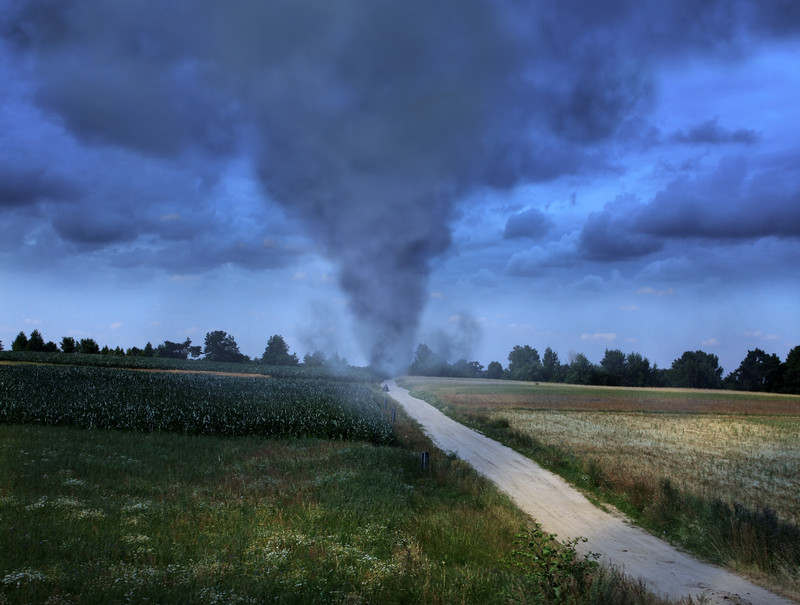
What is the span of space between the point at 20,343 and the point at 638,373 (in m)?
147

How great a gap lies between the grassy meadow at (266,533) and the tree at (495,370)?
161153 mm

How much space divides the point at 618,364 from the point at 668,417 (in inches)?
4176

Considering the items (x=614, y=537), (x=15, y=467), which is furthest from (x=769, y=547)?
(x=15, y=467)

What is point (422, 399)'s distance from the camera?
72.9m

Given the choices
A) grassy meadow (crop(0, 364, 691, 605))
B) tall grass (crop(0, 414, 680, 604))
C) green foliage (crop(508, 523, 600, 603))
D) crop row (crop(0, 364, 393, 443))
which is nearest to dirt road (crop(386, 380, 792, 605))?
grassy meadow (crop(0, 364, 691, 605))

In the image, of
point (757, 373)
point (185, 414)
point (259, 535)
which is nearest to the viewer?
point (259, 535)

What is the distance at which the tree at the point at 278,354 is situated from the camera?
153 meters

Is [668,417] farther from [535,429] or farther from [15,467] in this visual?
[15,467]

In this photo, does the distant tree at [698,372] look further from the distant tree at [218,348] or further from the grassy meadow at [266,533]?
the grassy meadow at [266,533]

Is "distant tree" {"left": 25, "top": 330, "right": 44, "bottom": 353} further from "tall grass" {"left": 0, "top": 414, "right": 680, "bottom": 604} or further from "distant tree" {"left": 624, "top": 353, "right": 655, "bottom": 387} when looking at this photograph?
"distant tree" {"left": 624, "top": 353, "right": 655, "bottom": 387}

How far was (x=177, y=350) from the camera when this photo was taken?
144 metres

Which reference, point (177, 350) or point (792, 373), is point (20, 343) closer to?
point (177, 350)

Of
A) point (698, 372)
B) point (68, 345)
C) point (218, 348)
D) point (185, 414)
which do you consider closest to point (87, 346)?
point (68, 345)

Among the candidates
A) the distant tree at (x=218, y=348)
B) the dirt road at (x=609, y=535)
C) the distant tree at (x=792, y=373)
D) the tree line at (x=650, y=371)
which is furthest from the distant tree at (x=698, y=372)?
the dirt road at (x=609, y=535)
